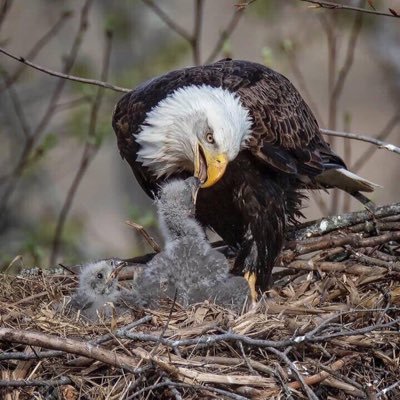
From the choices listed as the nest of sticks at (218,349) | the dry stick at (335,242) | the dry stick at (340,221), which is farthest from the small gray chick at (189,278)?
the dry stick at (340,221)

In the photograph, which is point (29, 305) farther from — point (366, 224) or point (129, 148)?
point (366, 224)

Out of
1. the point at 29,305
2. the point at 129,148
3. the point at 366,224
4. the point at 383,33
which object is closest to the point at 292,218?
the point at 366,224

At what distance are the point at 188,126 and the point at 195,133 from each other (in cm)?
7

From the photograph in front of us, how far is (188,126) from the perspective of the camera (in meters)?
6.48

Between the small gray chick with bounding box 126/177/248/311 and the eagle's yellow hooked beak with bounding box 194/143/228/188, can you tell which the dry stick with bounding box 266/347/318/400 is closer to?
the small gray chick with bounding box 126/177/248/311

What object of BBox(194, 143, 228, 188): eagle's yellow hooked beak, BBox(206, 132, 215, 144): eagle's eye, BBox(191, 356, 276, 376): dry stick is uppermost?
BBox(206, 132, 215, 144): eagle's eye

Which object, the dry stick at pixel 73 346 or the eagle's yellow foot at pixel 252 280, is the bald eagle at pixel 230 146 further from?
the dry stick at pixel 73 346

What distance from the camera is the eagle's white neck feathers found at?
635 centimetres

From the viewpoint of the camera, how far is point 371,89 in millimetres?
12359

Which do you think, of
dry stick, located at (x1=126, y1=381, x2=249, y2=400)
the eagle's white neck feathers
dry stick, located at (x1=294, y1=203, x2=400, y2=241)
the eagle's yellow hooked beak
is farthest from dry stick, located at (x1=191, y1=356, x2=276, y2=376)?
dry stick, located at (x1=294, y1=203, x2=400, y2=241)

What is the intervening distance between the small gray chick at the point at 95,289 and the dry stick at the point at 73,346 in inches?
31.4

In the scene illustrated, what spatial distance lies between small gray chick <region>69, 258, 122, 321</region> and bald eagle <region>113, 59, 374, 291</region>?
25.7 inches

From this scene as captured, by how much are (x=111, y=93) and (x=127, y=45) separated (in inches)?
37.7

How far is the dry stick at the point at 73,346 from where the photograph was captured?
5059 mm
